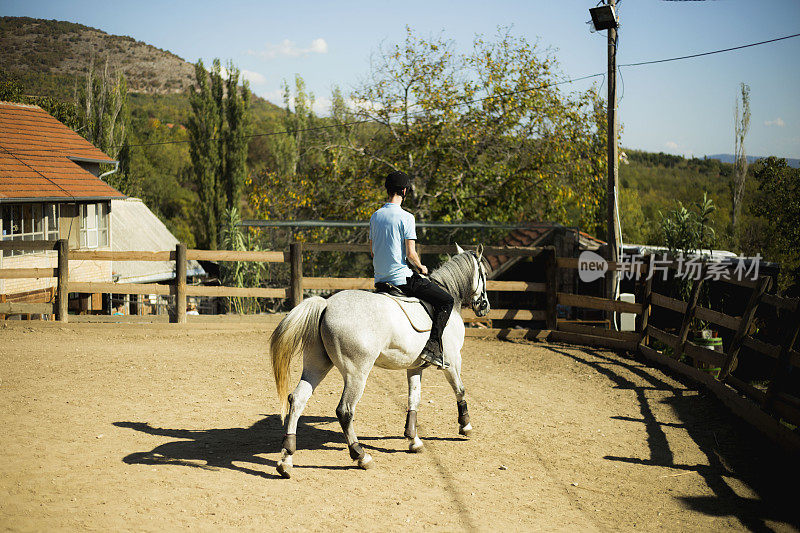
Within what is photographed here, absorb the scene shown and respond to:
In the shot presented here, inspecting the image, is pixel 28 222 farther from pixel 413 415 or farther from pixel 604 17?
pixel 413 415

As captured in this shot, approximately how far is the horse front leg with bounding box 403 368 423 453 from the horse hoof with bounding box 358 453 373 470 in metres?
0.55

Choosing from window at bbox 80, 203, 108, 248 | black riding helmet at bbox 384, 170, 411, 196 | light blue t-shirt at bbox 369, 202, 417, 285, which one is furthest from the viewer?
window at bbox 80, 203, 108, 248

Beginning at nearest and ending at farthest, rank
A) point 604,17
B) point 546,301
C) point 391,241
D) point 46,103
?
1. point 391,241
2. point 604,17
3. point 546,301
4. point 46,103

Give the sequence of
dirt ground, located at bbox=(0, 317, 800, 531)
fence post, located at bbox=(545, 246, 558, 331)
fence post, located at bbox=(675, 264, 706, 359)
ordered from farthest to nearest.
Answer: fence post, located at bbox=(545, 246, 558, 331) → fence post, located at bbox=(675, 264, 706, 359) → dirt ground, located at bbox=(0, 317, 800, 531)

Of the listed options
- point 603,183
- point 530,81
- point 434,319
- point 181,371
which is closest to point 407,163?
point 530,81

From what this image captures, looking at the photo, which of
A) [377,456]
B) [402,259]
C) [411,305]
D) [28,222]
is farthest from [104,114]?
[377,456]

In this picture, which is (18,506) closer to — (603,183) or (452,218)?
(452,218)

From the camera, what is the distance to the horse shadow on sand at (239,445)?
5094mm

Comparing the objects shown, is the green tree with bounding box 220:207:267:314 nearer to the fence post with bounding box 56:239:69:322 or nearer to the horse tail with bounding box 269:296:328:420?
the fence post with bounding box 56:239:69:322

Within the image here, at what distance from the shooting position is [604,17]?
427 inches

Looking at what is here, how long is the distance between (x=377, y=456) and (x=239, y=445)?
1.23 m

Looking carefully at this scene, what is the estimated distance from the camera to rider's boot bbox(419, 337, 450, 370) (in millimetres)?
5602

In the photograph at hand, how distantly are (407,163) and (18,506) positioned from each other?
1551cm

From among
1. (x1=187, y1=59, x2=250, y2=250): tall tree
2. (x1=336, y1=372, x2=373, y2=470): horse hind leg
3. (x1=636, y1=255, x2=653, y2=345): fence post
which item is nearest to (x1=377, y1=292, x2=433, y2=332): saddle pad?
(x1=336, y1=372, x2=373, y2=470): horse hind leg
